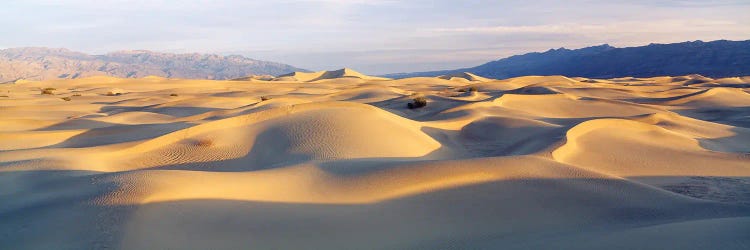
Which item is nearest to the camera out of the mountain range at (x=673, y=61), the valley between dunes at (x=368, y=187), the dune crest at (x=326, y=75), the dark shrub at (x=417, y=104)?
the valley between dunes at (x=368, y=187)

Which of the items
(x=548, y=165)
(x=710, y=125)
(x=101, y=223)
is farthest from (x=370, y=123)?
(x=710, y=125)

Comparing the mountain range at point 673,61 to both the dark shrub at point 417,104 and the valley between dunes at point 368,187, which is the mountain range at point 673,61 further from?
the valley between dunes at point 368,187

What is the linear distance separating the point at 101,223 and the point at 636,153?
11.7 metres

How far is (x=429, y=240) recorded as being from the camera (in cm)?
632

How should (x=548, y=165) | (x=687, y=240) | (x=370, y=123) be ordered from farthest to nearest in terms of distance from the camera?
(x=370, y=123)
(x=548, y=165)
(x=687, y=240)

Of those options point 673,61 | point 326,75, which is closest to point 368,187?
point 326,75

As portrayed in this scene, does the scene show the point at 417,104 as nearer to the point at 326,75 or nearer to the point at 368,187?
the point at 368,187

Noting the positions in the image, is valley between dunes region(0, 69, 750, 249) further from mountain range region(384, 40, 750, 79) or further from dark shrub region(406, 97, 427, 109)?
mountain range region(384, 40, 750, 79)

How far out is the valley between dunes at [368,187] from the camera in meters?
6.14

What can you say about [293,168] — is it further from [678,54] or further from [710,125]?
[678,54]

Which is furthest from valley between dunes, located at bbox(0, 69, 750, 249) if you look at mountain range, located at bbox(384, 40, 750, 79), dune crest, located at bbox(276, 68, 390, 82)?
mountain range, located at bbox(384, 40, 750, 79)

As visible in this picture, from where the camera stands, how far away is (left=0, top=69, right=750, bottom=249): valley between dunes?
6.14 meters

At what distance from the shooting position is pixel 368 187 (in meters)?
8.26

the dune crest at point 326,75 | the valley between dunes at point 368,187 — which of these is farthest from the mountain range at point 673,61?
the valley between dunes at point 368,187
